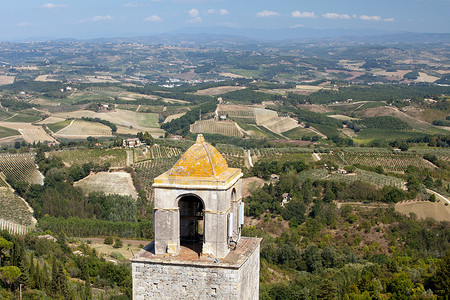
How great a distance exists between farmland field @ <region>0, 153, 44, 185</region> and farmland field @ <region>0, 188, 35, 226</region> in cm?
668

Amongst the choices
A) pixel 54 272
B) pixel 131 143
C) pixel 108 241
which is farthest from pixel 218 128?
pixel 54 272

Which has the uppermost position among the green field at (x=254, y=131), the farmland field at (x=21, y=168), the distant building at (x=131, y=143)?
the distant building at (x=131, y=143)

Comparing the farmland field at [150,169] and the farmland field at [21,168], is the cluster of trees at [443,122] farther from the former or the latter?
the farmland field at [21,168]

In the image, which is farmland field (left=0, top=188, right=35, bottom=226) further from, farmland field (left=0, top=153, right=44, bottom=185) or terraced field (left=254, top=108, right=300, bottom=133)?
terraced field (left=254, top=108, right=300, bottom=133)

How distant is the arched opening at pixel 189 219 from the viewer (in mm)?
15891

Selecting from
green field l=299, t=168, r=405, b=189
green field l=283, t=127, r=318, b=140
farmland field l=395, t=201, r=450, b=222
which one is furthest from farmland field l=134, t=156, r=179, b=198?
green field l=283, t=127, r=318, b=140

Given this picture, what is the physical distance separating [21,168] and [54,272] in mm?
59671

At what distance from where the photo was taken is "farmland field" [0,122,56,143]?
128375mm

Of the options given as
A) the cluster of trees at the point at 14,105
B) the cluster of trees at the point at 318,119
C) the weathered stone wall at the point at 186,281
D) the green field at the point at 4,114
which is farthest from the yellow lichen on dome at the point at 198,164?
Answer: the cluster of trees at the point at 14,105

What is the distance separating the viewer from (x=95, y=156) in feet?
328

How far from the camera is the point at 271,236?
71.1m

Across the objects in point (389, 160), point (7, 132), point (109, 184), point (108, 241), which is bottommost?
point (7, 132)

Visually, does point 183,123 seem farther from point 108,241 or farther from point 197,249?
point 197,249

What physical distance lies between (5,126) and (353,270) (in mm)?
111278
